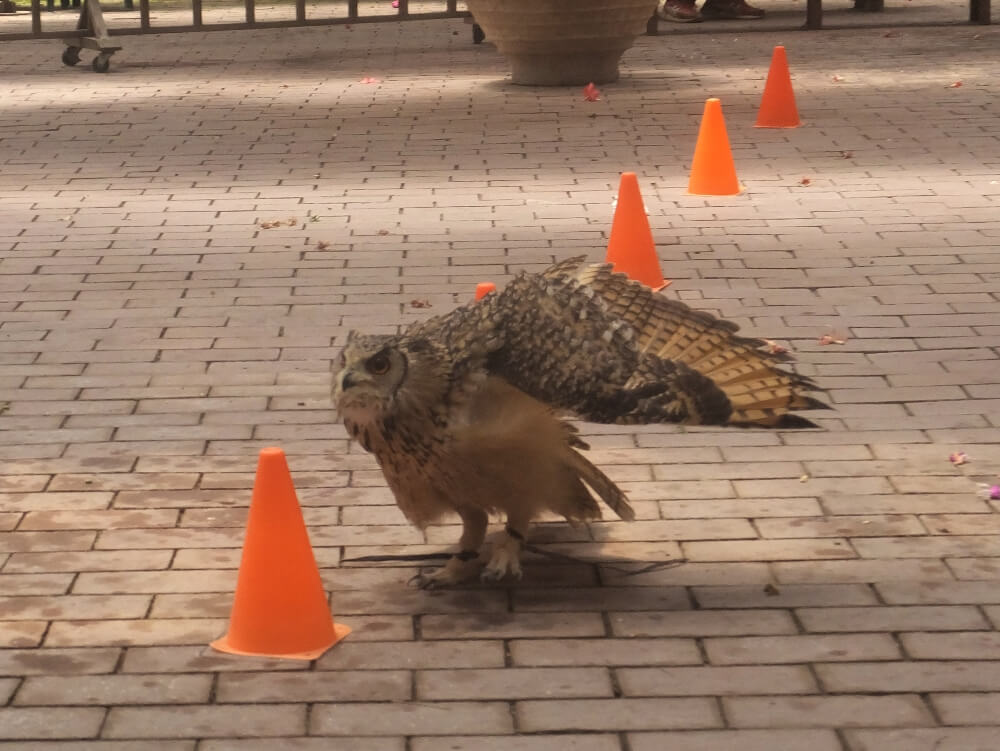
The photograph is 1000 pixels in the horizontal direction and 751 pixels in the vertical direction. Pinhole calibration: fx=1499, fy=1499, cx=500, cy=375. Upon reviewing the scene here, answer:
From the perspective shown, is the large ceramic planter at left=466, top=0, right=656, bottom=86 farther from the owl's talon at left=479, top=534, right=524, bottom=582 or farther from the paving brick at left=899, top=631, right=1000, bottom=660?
the paving brick at left=899, top=631, right=1000, bottom=660

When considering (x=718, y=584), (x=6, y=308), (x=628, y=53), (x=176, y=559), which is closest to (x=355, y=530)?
(x=176, y=559)

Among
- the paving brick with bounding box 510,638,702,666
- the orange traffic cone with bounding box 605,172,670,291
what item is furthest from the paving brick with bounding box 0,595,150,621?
the orange traffic cone with bounding box 605,172,670,291

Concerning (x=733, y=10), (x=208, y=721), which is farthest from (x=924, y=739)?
(x=733, y=10)

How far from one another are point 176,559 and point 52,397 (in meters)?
1.86

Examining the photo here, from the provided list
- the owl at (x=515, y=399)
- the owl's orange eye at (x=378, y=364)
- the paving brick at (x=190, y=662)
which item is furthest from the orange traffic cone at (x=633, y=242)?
the paving brick at (x=190, y=662)

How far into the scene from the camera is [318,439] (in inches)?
231

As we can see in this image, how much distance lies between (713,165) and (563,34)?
4.21 metres

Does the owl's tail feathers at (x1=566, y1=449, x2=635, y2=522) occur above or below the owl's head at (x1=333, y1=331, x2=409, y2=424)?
below

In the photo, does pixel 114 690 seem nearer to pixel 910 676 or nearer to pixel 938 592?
pixel 910 676

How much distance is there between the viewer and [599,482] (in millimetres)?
4684

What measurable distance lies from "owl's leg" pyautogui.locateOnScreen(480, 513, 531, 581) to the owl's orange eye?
0.73 meters

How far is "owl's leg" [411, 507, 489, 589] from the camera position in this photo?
15.2ft

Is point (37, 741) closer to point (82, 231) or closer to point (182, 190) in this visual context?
point (82, 231)

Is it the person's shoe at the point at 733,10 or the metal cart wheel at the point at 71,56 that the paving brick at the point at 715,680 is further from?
the person's shoe at the point at 733,10
